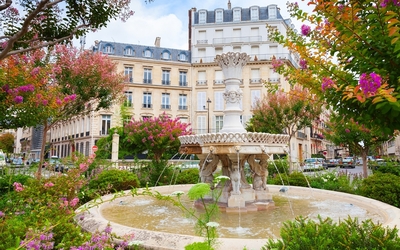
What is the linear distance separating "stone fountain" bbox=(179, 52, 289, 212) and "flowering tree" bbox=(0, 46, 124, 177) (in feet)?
13.7

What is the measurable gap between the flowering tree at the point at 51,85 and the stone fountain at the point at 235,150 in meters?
4.18

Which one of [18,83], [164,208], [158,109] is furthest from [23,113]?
[158,109]

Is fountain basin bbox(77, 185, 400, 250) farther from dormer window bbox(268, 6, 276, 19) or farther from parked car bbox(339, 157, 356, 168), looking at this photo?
dormer window bbox(268, 6, 276, 19)

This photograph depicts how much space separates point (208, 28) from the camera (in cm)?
3547

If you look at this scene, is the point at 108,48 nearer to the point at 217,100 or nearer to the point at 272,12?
the point at 217,100

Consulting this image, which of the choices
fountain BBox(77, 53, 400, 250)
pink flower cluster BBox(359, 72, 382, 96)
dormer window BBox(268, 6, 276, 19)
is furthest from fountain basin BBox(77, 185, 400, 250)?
dormer window BBox(268, 6, 276, 19)

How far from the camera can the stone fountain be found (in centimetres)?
542

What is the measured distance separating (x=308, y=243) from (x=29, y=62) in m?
Result: 9.76

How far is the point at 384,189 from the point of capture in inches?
240

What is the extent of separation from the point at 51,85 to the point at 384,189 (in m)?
10.9

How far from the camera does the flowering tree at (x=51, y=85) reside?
22.2ft

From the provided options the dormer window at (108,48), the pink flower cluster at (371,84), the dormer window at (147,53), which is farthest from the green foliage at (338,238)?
the dormer window at (108,48)

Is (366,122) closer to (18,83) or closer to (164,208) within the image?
(164,208)

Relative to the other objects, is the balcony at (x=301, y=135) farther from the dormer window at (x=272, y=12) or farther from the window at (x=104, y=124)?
the window at (x=104, y=124)
